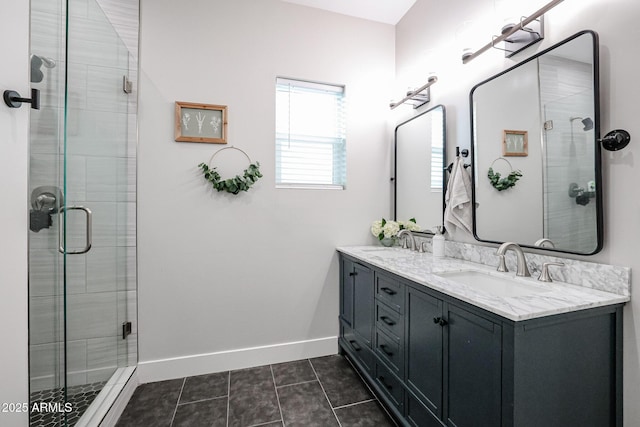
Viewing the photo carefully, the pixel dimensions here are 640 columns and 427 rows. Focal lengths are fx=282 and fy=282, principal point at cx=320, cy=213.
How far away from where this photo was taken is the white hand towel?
179 centimetres

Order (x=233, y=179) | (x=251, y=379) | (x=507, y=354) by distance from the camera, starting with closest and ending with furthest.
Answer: (x=507, y=354) < (x=251, y=379) < (x=233, y=179)

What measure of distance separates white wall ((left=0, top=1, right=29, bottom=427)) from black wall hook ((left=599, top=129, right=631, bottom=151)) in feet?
7.15

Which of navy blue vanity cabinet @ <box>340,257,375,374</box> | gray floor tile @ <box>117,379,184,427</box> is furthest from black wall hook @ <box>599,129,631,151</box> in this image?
gray floor tile @ <box>117,379,184,427</box>

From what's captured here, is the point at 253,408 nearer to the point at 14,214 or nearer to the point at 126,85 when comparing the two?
the point at 14,214

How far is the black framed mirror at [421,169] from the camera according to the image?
6.75 ft

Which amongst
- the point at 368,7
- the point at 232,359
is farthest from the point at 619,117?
the point at 232,359

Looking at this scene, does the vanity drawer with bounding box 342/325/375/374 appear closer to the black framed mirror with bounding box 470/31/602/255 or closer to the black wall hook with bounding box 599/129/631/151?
the black framed mirror with bounding box 470/31/602/255

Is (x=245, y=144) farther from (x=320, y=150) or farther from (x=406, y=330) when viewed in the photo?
(x=406, y=330)

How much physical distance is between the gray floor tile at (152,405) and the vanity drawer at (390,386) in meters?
1.26

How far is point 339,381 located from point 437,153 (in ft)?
5.88

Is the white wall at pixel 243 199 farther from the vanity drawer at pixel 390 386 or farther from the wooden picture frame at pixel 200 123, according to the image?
the vanity drawer at pixel 390 386

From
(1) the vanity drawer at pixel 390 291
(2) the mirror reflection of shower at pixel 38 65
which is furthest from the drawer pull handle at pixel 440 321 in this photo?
(2) the mirror reflection of shower at pixel 38 65

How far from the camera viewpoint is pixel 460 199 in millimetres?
1791

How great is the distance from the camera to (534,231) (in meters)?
1.42
